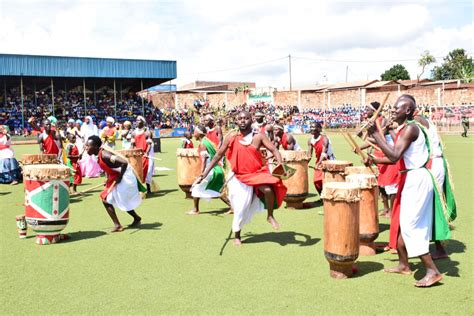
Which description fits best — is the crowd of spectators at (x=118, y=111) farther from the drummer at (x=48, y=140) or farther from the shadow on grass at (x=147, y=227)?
the shadow on grass at (x=147, y=227)

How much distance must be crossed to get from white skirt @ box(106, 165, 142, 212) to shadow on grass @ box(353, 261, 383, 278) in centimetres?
365

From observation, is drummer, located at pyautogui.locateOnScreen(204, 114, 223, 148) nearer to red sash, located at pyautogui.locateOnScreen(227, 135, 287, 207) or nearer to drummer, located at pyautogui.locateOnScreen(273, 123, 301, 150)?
drummer, located at pyautogui.locateOnScreen(273, 123, 301, 150)

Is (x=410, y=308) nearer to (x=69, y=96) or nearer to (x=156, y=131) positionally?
(x=156, y=131)

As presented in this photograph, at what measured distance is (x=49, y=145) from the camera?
1160 cm

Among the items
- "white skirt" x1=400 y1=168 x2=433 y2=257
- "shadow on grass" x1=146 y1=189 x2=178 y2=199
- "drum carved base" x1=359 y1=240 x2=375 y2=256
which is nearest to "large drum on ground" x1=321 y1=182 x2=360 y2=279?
"white skirt" x1=400 y1=168 x2=433 y2=257

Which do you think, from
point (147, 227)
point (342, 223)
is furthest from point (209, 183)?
point (342, 223)

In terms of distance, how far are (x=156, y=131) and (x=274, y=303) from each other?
1360 inches

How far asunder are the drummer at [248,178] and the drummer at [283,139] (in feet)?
11.3

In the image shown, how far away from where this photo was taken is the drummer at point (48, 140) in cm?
1160

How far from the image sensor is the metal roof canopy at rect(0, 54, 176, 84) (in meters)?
38.2

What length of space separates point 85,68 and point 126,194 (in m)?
36.3

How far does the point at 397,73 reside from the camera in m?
80.9

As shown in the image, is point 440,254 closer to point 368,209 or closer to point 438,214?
point 368,209

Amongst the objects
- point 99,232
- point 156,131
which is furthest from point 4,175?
point 156,131
